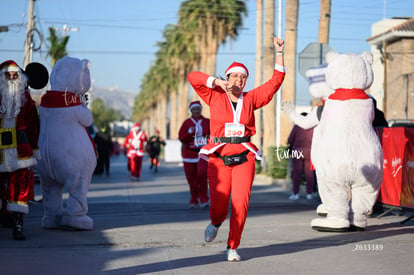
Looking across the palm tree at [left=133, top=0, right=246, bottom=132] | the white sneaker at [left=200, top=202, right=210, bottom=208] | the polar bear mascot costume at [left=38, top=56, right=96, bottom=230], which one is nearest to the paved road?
the polar bear mascot costume at [left=38, top=56, right=96, bottom=230]

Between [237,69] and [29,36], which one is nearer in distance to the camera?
[237,69]

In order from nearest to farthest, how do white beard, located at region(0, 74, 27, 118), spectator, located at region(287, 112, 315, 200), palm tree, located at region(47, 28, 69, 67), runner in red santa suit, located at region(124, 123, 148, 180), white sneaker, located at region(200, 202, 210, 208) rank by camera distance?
white beard, located at region(0, 74, 27, 118) < white sneaker, located at region(200, 202, 210, 208) < spectator, located at region(287, 112, 315, 200) < runner in red santa suit, located at region(124, 123, 148, 180) < palm tree, located at region(47, 28, 69, 67)

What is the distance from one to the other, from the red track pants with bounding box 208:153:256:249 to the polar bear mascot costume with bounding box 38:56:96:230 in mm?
2843

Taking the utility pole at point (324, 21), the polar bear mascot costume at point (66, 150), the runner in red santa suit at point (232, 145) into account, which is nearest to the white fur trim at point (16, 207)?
A: the polar bear mascot costume at point (66, 150)

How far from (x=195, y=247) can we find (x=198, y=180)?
529 cm

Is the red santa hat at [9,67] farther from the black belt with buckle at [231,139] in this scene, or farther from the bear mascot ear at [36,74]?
the black belt with buckle at [231,139]

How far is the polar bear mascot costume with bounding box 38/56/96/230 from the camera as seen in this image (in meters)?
9.14

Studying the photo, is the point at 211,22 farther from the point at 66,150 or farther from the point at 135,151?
the point at 66,150

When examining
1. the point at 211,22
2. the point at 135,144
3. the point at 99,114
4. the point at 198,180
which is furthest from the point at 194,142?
the point at 99,114

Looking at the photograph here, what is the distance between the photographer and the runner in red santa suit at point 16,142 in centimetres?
836

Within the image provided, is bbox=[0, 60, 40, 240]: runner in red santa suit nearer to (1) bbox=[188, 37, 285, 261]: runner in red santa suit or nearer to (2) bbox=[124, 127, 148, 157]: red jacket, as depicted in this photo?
(1) bbox=[188, 37, 285, 261]: runner in red santa suit

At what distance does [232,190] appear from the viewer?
6.82m

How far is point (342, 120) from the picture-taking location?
8.98m

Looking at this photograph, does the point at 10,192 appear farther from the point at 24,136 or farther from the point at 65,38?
the point at 65,38
